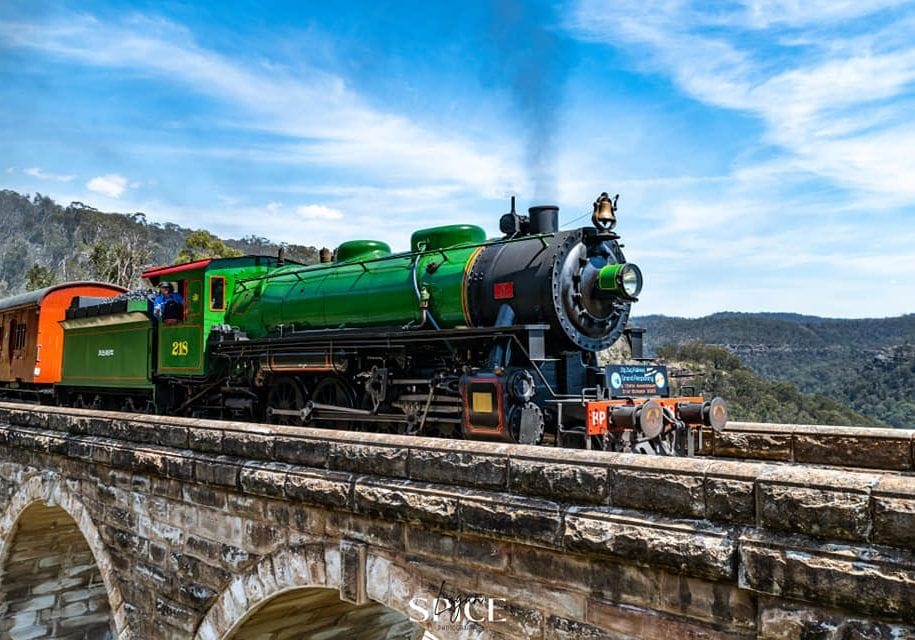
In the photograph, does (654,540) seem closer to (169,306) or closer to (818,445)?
(818,445)

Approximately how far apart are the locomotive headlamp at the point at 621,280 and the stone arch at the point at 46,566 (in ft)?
24.5

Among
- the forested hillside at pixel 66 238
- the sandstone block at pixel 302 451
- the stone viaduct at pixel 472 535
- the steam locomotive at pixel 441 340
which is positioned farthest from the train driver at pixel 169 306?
the forested hillside at pixel 66 238

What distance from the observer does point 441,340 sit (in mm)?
8031

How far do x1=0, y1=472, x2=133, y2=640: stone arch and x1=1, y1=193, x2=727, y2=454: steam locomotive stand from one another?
8.58 ft

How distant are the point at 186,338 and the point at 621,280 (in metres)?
7.13

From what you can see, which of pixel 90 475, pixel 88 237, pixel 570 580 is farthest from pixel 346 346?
pixel 88 237

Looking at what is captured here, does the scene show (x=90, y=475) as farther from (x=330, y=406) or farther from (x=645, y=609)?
(x=645, y=609)

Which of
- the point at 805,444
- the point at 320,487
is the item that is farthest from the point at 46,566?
the point at 805,444

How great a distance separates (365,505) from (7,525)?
7.95m

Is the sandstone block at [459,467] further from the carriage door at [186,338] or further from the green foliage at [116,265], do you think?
the green foliage at [116,265]

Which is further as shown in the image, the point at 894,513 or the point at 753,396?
the point at 753,396

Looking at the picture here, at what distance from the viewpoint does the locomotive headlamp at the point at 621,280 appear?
7918 millimetres

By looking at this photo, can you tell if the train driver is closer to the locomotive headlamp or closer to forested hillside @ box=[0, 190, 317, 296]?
the locomotive headlamp

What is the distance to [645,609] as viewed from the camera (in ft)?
12.2
